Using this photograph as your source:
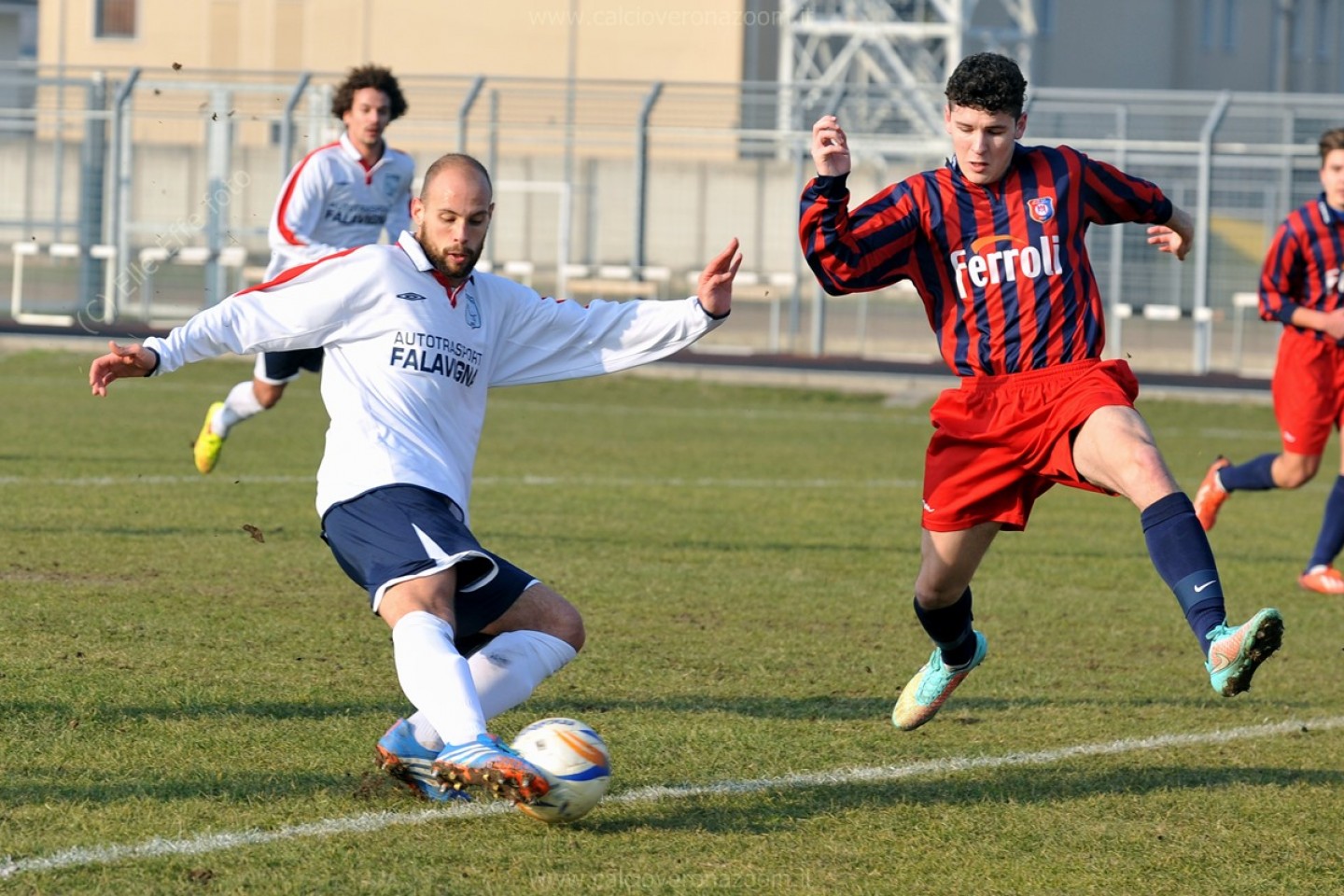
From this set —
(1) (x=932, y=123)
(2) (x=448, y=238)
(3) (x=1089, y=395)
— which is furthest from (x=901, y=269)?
(1) (x=932, y=123)

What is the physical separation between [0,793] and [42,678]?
1.21 meters

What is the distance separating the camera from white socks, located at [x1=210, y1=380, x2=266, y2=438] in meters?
9.80

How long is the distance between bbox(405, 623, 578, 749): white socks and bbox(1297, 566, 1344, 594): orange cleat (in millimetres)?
4902

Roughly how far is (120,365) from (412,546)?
32.6 inches

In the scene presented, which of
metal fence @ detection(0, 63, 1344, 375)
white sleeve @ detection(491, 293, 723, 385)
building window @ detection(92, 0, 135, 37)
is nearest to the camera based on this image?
white sleeve @ detection(491, 293, 723, 385)

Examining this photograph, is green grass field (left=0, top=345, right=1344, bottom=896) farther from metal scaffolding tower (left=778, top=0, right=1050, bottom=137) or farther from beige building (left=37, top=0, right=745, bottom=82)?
beige building (left=37, top=0, right=745, bottom=82)

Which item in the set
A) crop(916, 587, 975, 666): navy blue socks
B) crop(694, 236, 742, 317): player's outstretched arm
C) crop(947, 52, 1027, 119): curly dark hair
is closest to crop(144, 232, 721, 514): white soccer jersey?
crop(694, 236, 742, 317): player's outstretched arm

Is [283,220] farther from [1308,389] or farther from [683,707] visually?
[683,707]

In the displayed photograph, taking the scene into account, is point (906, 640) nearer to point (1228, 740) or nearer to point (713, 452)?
point (1228, 740)

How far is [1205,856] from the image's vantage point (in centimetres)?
418

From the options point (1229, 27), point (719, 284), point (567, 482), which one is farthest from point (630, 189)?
point (1229, 27)

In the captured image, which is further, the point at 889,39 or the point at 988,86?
the point at 889,39

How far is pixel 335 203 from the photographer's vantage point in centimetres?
1045

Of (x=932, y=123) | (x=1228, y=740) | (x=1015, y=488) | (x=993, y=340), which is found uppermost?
(x=932, y=123)
